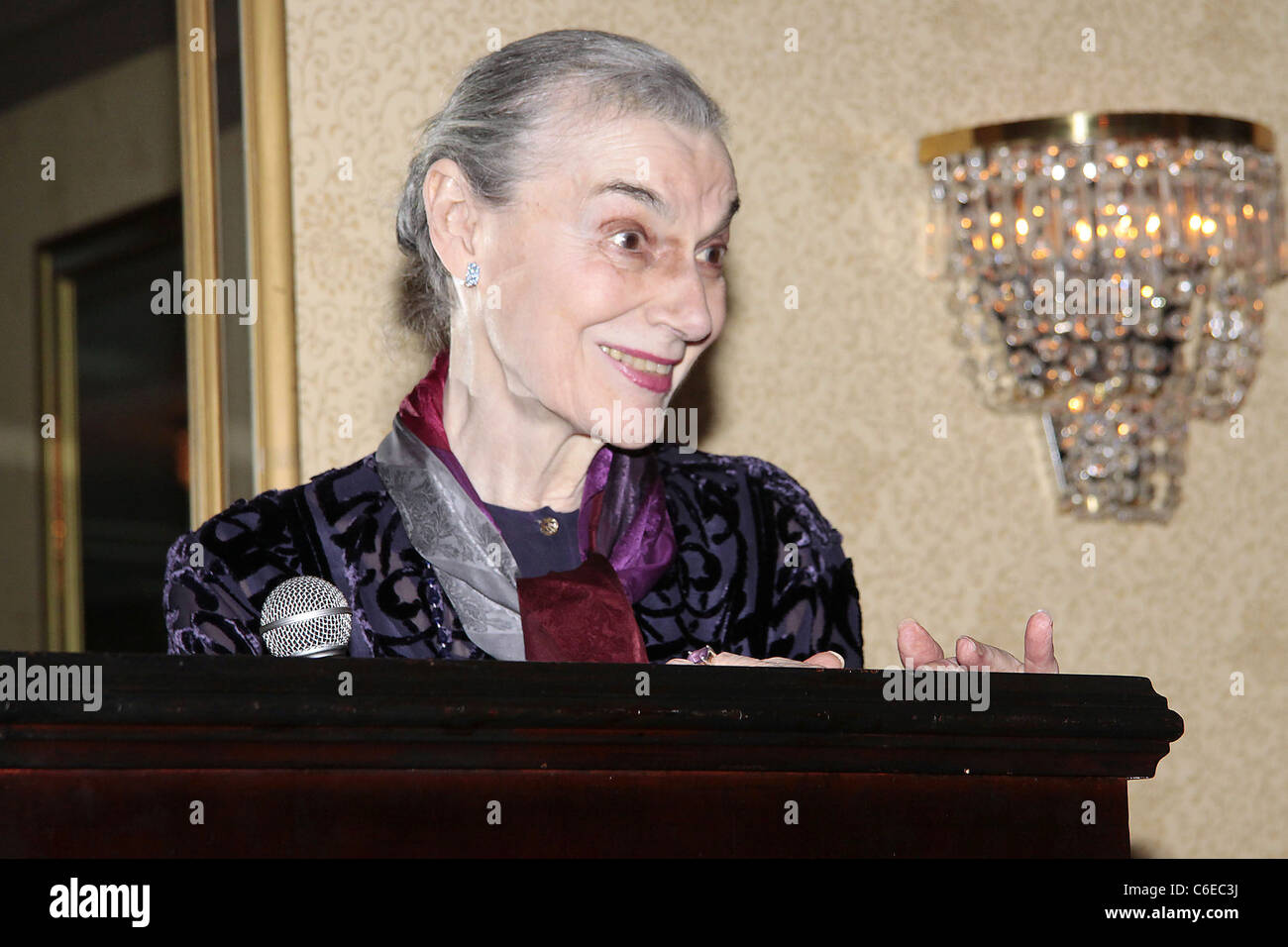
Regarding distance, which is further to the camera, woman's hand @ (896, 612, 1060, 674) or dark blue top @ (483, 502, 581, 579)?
dark blue top @ (483, 502, 581, 579)

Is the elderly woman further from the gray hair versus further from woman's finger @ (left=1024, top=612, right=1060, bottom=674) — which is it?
woman's finger @ (left=1024, top=612, right=1060, bottom=674)

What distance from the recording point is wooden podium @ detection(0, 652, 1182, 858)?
1.89 ft

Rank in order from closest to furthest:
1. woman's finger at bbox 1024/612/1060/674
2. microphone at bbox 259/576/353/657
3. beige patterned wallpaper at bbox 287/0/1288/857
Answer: microphone at bbox 259/576/353/657 < woman's finger at bbox 1024/612/1060/674 < beige patterned wallpaper at bbox 287/0/1288/857

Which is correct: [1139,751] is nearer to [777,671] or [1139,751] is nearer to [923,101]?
[777,671]

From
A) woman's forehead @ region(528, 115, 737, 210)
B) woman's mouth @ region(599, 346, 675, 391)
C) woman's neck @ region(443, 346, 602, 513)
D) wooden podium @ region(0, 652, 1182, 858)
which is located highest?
woman's forehead @ region(528, 115, 737, 210)

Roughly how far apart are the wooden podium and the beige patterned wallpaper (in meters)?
1.20

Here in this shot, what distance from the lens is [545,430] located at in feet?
4.02

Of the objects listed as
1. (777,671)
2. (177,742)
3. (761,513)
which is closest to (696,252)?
(761,513)

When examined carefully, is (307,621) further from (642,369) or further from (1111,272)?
(1111,272)

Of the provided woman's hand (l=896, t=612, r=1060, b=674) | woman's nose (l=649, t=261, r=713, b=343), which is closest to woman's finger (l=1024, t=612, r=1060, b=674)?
woman's hand (l=896, t=612, r=1060, b=674)

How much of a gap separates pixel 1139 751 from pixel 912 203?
1424 mm

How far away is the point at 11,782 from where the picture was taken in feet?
1.86

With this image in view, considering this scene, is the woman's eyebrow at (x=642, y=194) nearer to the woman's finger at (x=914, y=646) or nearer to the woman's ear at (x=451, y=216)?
the woman's ear at (x=451, y=216)

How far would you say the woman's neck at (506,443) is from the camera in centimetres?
123
